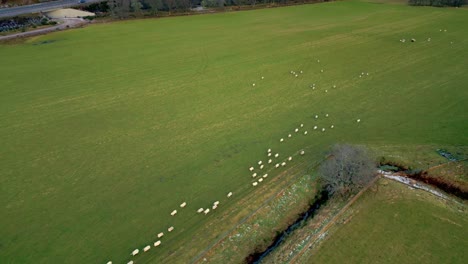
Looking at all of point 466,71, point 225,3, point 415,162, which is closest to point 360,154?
point 415,162

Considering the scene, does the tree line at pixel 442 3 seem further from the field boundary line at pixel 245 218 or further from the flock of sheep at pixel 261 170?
the field boundary line at pixel 245 218

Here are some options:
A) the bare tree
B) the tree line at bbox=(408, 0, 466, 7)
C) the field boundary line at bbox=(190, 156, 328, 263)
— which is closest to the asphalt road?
the field boundary line at bbox=(190, 156, 328, 263)

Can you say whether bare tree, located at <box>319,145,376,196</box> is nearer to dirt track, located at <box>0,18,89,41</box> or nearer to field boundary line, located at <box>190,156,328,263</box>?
field boundary line, located at <box>190,156,328,263</box>

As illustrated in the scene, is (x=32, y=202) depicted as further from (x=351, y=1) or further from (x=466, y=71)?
(x=351, y=1)

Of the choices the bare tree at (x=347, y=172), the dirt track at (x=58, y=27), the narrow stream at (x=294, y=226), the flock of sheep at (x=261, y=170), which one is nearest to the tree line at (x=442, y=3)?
the flock of sheep at (x=261, y=170)

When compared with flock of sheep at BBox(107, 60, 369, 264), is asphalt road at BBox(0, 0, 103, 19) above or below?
above

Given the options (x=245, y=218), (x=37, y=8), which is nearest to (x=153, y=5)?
(x=37, y=8)
